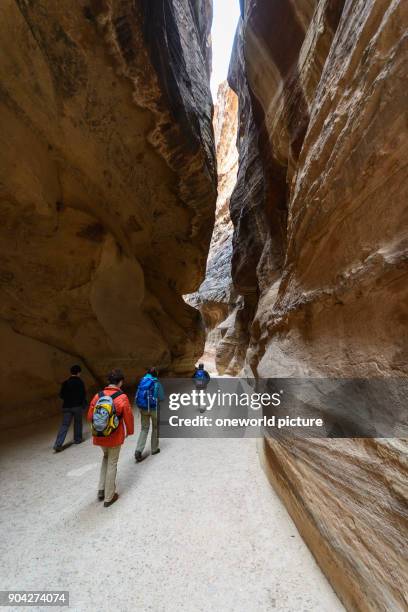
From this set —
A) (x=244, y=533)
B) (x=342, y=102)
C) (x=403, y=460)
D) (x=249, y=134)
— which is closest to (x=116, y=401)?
(x=244, y=533)

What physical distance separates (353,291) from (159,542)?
8.99 feet

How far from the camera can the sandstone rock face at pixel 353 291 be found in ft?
5.33

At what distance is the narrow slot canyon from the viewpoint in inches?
71.0

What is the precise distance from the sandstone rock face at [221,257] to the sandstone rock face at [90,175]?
10.5 metres

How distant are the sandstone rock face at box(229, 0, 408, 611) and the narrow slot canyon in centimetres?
2

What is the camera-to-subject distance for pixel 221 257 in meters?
25.8

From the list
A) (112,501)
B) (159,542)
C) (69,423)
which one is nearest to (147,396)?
(112,501)

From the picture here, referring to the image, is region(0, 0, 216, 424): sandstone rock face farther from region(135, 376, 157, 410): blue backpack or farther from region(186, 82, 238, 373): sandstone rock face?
region(186, 82, 238, 373): sandstone rock face

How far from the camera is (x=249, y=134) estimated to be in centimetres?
988

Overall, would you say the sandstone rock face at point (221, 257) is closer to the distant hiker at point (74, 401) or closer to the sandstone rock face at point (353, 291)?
the distant hiker at point (74, 401)

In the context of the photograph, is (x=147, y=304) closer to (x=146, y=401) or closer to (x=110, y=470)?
(x=146, y=401)

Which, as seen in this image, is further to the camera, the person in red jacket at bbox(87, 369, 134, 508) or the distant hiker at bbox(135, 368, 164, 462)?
the distant hiker at bbox(135, 368, 164, 462)

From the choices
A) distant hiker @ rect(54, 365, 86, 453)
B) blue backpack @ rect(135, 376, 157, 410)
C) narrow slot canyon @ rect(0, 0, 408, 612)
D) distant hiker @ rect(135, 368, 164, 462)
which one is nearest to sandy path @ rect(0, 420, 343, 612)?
narrow slot canyon @ rect(0, 0, 408, 612)

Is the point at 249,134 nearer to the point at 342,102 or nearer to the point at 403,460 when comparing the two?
the point at 342,102
